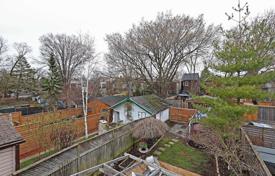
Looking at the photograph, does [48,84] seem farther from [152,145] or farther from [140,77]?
[152,145]

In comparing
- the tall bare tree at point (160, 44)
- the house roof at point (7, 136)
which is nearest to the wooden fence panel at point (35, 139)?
the house roof at point (7, 136)

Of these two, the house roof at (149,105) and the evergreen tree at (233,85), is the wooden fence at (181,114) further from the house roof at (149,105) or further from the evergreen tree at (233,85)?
the evergreen tree at (233,85)

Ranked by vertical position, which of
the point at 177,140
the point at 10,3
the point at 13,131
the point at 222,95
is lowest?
the point at 177,140

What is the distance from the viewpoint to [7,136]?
704 centimetres

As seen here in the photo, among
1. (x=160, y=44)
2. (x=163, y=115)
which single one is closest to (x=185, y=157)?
(x=163, y=115)

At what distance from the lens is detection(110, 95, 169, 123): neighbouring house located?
15711 millimetres

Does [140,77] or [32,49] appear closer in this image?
[140,77]

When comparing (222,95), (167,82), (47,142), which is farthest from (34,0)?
(167,82)

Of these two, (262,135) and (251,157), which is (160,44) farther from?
(251,157)

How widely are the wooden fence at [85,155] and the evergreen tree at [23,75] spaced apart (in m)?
27.6

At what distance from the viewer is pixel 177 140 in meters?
12.3

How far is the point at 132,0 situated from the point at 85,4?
13.2 feet

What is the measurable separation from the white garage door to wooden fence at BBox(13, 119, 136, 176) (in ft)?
6.57

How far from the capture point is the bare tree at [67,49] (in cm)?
3067
